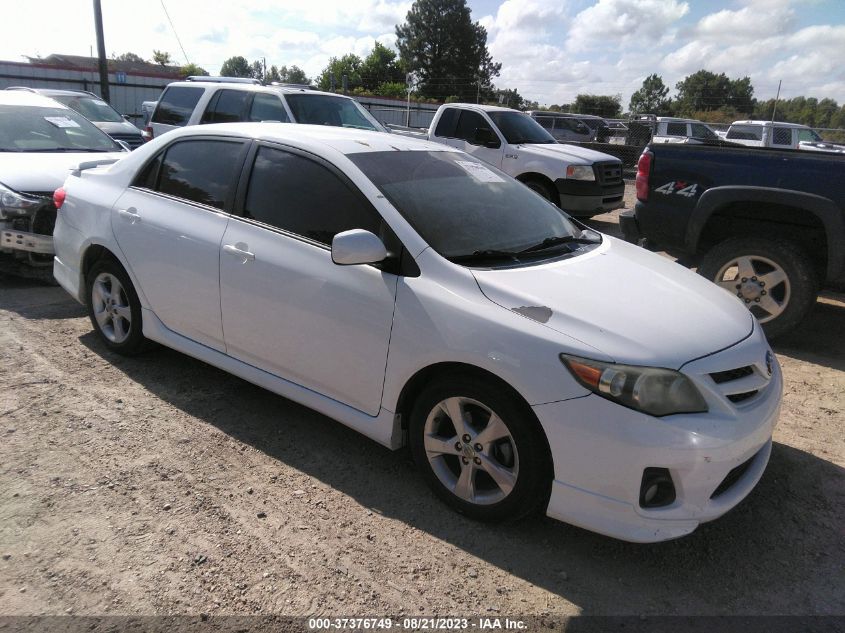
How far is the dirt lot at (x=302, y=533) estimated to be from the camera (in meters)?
2.52

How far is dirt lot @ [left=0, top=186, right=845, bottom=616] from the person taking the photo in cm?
252

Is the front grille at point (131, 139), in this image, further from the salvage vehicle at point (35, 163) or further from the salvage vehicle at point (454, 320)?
the salvage vehicle at point (454, 320)

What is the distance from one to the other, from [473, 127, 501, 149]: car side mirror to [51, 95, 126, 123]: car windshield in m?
7.56

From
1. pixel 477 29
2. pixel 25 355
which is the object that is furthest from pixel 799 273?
pixel 477 29

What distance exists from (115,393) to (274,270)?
150 cm

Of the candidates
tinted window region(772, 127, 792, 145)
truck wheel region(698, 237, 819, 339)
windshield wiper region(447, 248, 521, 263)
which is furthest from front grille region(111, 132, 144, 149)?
tinted window region(772, 127, 792, 145)

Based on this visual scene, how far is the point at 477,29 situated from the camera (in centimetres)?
7531

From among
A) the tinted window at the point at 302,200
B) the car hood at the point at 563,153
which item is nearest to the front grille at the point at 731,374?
the tinted window at the point at 302,200

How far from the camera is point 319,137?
3701 mm

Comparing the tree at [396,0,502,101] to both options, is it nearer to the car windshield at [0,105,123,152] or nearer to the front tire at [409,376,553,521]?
the car windshield at [0,105,123,152]

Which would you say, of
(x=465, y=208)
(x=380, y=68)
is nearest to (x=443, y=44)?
(x=380, y=68)

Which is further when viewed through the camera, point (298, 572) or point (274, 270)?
point (274, 270)

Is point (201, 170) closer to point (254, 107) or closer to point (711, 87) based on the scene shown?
point (254, 107)

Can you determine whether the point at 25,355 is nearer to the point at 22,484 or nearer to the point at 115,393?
the point at 115,393
